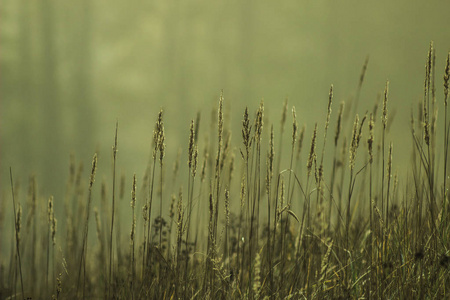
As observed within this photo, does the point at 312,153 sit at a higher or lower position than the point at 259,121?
lower

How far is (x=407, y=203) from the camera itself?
288 centimetres

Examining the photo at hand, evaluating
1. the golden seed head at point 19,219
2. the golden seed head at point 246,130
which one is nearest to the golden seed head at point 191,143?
the golden seed head at point 246,130

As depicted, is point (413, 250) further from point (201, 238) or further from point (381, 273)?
point (201, 238)

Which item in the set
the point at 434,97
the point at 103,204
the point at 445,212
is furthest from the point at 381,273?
the point at 103,204

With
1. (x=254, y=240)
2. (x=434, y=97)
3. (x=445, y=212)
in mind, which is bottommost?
(x=254, y=240)

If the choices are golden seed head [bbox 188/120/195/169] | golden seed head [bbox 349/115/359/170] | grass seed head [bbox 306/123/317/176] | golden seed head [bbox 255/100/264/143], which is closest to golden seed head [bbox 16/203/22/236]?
golden seed head [bbox 188/120/195/169]

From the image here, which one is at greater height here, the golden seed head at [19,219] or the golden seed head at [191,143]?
the golden seed head at [191,143]

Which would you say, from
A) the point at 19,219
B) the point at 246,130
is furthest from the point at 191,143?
the point at 19,219

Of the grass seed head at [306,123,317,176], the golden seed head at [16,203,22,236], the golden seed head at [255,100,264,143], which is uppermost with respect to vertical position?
the golden seed head at [255,100,264,143]

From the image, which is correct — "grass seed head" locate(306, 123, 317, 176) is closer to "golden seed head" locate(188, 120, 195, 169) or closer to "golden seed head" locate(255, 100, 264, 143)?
"golden seed head" locate(255, 100, 264, 143)

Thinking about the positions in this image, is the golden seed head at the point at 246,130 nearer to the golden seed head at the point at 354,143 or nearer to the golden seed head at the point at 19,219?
the golden seed head at the point at 354,143

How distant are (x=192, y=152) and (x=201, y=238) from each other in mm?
1115

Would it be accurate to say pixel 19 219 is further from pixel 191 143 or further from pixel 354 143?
pixel 354 143

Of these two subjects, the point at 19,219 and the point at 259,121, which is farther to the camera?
the point at 19,219
